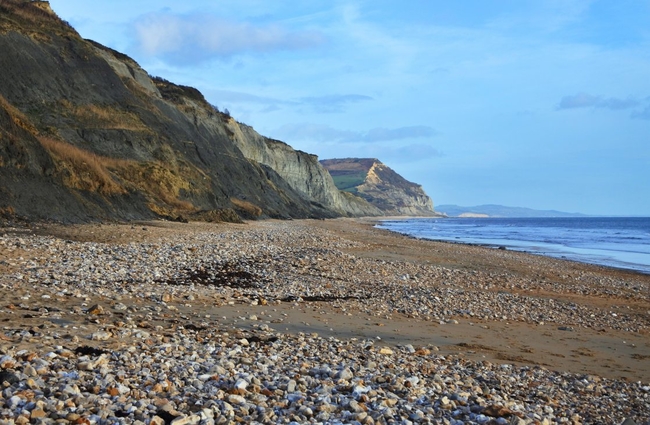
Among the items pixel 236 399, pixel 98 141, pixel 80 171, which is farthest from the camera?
pixel 98 141

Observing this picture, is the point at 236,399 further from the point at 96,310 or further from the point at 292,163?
the point at 292,163

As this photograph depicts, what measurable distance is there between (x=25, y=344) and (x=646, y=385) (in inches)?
312

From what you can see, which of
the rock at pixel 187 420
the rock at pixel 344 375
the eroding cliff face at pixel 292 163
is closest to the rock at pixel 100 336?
the rock at pixel 187 420

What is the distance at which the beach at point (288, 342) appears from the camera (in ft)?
17.0

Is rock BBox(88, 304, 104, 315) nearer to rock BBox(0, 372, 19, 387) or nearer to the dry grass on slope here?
rock BBox(0, 372, 19, 387)

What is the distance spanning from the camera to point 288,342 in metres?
7.98

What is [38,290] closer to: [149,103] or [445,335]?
[445,335]

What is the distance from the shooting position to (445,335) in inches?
391

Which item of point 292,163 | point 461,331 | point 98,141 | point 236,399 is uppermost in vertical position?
point 292,163

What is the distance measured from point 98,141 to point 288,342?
31969 millimetres

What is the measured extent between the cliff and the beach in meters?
5.49

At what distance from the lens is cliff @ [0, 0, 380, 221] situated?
2258 centimetres

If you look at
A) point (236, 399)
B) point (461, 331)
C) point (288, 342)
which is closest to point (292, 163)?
point (461, 331)

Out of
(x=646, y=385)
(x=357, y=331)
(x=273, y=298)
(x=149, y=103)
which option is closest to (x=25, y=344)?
(x=357, y=331)
